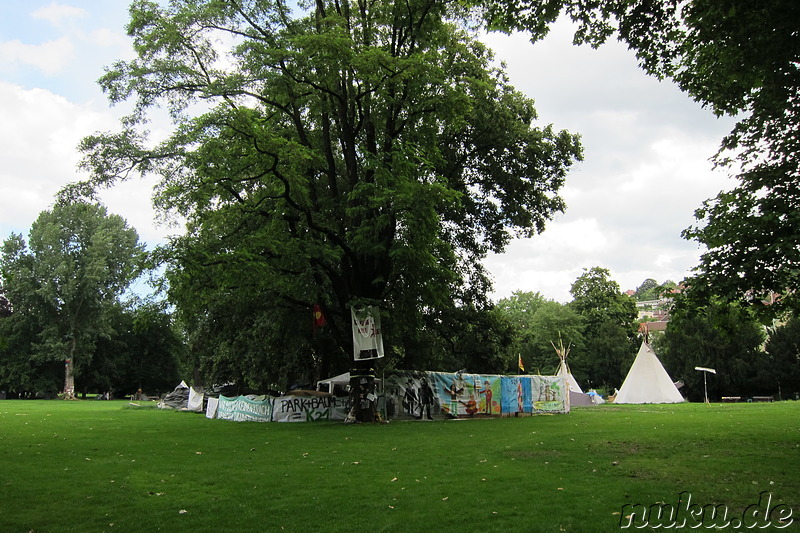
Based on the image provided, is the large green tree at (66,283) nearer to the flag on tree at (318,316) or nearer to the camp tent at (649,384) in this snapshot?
the flag on tree at (318,316)

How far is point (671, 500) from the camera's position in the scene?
6.91 metres

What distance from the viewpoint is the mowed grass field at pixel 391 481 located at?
250 inches

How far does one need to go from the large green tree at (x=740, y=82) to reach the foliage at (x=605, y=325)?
1915 inches

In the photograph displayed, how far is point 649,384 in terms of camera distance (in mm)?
39969

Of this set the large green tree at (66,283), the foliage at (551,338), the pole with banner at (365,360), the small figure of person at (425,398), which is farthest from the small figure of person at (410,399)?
the large green tree at (66,283)

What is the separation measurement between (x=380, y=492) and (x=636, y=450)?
603 cm

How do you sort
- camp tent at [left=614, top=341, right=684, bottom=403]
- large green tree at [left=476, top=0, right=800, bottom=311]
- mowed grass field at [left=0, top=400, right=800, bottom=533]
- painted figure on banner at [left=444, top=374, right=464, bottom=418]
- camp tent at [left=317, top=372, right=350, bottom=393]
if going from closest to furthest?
mowed grass field at [left=0, top=400, right=800, bottom=533] < large green tree at [left=476, top=0, right=800, bottom=311] < painted figure on banner at [left=444, top=374, right=464, bottom=418] < camp tent at [left=317, top=372, right=350, bottom=393] < camp tent at [left=614, top=341, right=684, bottom=403]

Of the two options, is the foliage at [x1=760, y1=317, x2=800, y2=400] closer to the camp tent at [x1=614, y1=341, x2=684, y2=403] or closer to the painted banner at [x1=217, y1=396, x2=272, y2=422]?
the camp tent at [x1=614, y1=341, x2=684, y2=403]

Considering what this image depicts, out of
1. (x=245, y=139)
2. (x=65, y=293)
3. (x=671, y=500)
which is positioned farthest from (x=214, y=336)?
(x=65, y=293)

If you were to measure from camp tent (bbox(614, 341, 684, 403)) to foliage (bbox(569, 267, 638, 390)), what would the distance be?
1712 cm

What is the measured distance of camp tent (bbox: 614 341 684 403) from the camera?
39594 mm

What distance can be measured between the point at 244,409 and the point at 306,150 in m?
12.3

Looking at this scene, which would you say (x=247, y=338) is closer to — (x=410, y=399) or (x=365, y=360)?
(x=410, y=399)

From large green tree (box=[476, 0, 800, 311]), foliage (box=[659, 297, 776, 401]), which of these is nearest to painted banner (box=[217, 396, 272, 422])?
large green tree (box=[476, 0, 800, 311])
